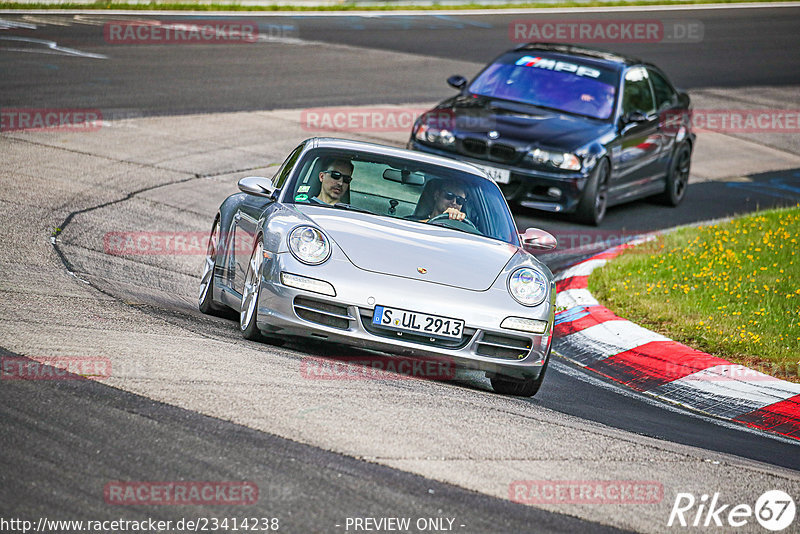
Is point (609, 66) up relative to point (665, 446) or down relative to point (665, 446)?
up

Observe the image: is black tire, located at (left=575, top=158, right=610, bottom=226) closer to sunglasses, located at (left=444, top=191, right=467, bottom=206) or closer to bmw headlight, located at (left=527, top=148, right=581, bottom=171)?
bmw headlight, located at (left=527, top=148, right=581, bottom=171)

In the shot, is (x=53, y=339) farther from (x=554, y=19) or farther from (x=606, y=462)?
(x=554, y=19)

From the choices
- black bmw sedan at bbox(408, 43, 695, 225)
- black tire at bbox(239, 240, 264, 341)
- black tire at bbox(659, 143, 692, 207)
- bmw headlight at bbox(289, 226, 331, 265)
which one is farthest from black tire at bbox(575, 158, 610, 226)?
bmw headlight at bbox(289, 226, 331, 265)

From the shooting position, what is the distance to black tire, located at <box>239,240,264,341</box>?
6.63 m

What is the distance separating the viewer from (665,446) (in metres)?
5.84

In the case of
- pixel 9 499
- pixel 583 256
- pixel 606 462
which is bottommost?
pixel 583 256

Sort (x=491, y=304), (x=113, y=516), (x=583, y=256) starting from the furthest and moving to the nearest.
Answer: (x=583, y=256), (x=491, y=304), (x=113, y=516)

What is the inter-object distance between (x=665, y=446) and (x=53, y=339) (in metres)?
3.13

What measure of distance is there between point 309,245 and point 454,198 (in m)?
1.43

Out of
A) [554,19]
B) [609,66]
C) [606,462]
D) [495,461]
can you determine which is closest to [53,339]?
[495,461]

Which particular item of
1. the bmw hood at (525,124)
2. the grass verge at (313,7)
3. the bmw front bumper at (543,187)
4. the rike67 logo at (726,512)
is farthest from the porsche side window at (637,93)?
the grass verge at (313,7)

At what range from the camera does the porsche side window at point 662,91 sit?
1476cm

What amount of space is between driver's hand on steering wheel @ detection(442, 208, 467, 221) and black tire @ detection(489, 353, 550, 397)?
116 centimetres

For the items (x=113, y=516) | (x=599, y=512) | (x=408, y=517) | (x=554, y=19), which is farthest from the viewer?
(x=554, y=19)
